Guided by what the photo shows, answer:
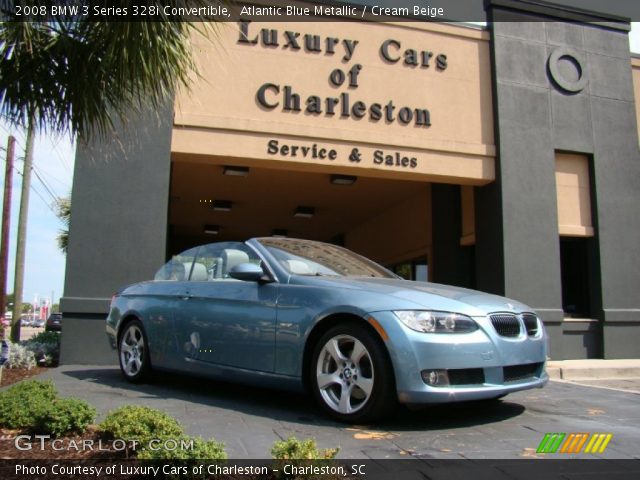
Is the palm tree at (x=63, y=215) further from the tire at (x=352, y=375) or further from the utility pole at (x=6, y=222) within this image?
the tire at (x=352, y=375)

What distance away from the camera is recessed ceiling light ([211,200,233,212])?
15.4 metres

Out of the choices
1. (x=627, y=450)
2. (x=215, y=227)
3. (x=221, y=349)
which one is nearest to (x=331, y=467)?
(x=627, y=450)

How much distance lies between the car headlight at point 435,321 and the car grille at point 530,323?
0.70 meters

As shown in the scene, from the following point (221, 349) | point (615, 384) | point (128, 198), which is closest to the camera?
point (221, 349)

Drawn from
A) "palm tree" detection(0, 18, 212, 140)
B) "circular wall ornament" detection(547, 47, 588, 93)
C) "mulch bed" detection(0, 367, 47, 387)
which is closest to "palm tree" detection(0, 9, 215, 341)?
"palm tree" detection(0, 18, 212, 140)

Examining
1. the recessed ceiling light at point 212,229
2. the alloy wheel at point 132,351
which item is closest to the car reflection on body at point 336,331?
the alloy wheel at point 132,351

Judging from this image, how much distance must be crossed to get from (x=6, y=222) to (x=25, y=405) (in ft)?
47.0

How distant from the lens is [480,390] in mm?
4086

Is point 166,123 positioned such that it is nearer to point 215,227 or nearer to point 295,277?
point 295,277

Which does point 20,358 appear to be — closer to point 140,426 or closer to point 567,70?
point 140,426

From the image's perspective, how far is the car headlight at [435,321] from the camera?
4.10 metres

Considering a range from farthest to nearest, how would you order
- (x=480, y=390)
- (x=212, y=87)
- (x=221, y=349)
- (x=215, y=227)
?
1. (x=215, y=227)
2. (x=212, y=87)
3. (x=221, y=349)
4. (x=480, y=390)

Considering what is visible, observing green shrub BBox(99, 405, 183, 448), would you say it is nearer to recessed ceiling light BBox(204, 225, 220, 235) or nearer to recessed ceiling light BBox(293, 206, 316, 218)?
recessed ceiling light BBox(293, 206, 316, 218)

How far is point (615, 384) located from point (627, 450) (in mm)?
4813
